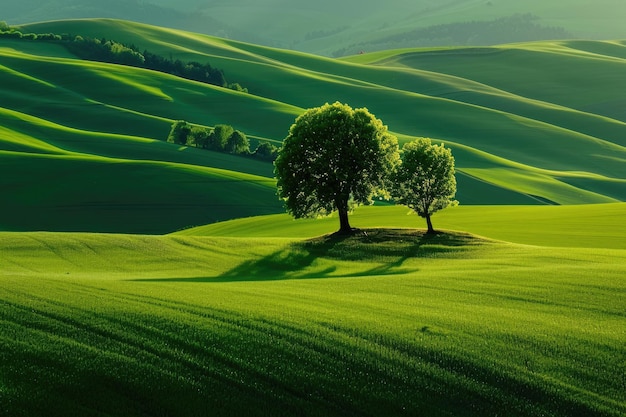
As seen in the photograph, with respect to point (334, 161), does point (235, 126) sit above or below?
below

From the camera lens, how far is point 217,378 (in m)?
15.1

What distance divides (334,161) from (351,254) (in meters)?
6.02

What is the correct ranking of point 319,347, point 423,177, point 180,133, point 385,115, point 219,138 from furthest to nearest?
point 385,115 < point 180,133 < point 219,138 < point 423,177 < point 319,347

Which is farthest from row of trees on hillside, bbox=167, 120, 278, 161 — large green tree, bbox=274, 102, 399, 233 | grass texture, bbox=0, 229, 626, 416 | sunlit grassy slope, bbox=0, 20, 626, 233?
grass texture, bbox=0, 229, 626, 416

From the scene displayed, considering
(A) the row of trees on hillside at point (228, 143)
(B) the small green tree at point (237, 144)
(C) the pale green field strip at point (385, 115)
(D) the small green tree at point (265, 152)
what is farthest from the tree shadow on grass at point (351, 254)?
(B) the small green tree at point (237, 144)

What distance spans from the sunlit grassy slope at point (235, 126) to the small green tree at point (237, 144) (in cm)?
510

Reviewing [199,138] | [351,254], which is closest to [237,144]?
[199,138]

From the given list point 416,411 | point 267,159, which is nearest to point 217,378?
point 416,411

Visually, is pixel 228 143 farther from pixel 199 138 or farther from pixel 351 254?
pixel 351 254

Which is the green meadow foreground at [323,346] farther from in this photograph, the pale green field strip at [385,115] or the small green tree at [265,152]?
the small green tree at [265,152]

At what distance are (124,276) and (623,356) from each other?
825 inches

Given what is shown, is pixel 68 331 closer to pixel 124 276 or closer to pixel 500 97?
pixel 124 276

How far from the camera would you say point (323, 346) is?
55.1 feet

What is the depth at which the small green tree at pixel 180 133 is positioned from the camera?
102m
